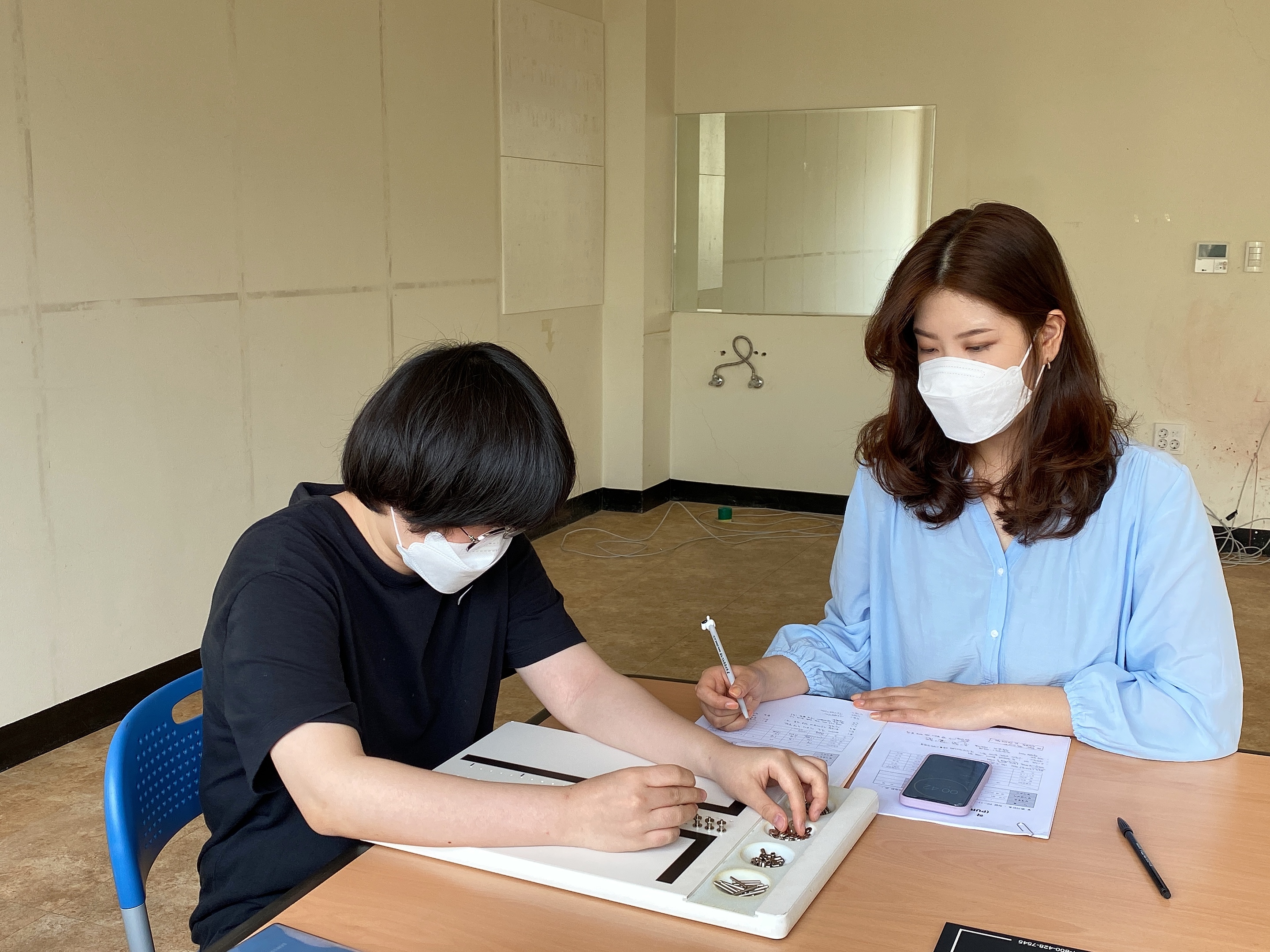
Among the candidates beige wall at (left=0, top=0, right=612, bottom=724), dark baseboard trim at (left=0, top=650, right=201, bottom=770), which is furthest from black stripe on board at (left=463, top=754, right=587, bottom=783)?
beige wall at (left=0, top=0, right=612, bottom=724)

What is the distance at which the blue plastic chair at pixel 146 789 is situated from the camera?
49.8 inches

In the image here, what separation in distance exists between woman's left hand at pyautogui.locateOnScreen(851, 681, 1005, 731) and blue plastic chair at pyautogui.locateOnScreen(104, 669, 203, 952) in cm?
82

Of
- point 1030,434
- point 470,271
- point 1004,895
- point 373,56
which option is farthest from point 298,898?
point 470,271

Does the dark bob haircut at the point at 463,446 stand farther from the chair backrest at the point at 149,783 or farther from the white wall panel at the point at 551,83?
the white wall panel at the point at 551,83

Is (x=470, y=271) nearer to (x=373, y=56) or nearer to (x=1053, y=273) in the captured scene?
(x=373, y=56)

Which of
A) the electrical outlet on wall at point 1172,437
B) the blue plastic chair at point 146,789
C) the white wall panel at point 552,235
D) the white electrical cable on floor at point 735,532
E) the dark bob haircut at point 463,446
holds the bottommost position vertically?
the white electrical cable on floor at point 735,532

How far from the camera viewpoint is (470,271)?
4781 millimetres

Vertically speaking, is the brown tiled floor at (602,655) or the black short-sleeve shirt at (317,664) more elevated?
the black short-sleeve shirt at (317,664)

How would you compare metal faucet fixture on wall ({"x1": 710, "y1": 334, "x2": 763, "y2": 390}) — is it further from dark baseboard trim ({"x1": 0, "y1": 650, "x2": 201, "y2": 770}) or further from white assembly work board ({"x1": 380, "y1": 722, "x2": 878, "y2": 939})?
white assembly work board ({"x1": 380, "y1": 722, "x2": 878, "y2": 939})

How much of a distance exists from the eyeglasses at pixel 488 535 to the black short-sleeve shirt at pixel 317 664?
0.14 meters

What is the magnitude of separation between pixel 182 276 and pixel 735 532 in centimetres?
289

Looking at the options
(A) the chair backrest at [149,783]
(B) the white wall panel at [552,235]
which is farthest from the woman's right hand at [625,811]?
(B) the white wall panel at [552,235]

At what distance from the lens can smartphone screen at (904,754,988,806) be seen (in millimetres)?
1219

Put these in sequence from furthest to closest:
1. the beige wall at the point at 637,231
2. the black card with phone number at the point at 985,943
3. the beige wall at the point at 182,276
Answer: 1. the beige wall at the point at 637,231
2. the beige wall at the point at 182,276
3. the black card with phone number at the point at 985,943
